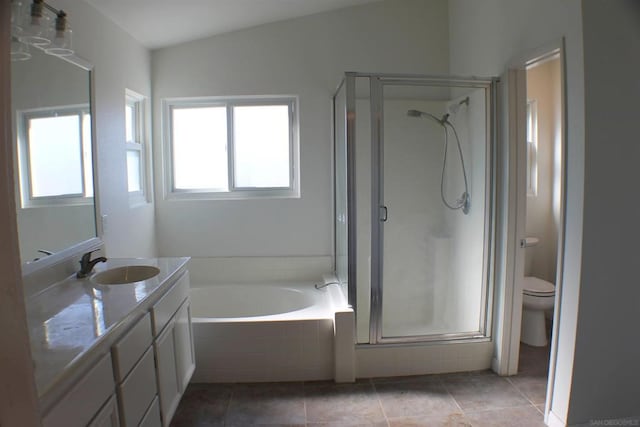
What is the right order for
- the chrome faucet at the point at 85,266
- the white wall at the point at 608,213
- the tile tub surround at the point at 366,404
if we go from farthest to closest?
the tile tub surround at the point at 366,404
the chrome faucet at the point at 85,266
the white wall at the point at 608,213

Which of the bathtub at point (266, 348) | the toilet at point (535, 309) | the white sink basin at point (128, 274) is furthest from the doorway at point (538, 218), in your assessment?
the white sink basin at point (128, 274)

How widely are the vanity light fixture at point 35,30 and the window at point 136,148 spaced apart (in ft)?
3.70

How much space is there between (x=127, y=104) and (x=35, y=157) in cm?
142

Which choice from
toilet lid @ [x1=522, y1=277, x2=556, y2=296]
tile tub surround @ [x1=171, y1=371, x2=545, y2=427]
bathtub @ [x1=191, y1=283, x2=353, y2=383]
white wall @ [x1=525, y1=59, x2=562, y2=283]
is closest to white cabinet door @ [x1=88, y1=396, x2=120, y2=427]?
tile tub surround @ [x1=171, y1=371, x2=545, y2=427]

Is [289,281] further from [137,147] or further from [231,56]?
[231,56]

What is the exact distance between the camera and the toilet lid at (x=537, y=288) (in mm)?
2939

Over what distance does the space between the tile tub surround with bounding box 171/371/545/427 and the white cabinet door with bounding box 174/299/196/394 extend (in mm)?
245

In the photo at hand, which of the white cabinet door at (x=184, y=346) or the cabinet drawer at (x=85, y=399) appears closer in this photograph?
the cabinet drawer at (x=85, y=399)

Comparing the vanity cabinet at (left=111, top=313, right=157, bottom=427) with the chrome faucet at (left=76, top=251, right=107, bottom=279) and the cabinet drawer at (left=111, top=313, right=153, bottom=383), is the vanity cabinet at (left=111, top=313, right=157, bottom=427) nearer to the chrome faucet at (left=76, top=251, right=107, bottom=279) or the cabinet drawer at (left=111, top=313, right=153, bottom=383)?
the cabinet drawer at (left=111, top=313, right=153, bottom=383)

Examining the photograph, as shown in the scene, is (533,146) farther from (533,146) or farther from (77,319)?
(77,319)

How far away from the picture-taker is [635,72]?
1827mm

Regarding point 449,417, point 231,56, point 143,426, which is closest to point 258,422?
point 143,426

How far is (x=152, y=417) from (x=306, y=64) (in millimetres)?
2724

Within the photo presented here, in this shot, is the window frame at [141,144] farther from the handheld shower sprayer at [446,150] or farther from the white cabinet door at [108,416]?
the handheld shower sprayer at [446,150]
